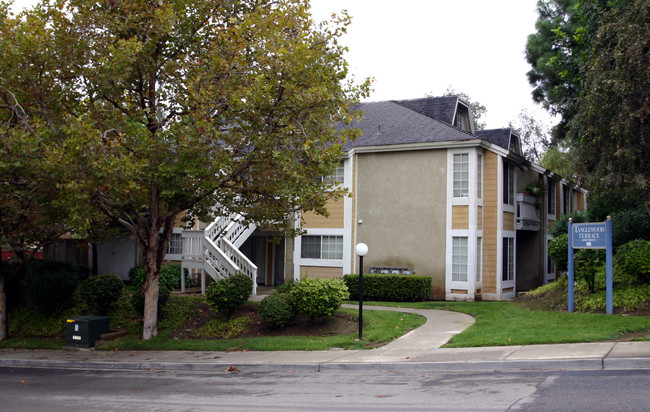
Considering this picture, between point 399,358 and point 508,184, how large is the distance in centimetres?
1297

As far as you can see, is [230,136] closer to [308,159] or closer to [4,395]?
[308,159]

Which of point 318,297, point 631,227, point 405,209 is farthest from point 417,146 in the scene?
point 318,297

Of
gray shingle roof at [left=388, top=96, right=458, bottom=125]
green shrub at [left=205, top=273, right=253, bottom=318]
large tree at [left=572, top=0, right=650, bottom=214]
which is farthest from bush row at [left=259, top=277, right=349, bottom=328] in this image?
gray shingle roof at [left=388, top=96, right=458, bottom=125]

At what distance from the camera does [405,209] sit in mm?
21672

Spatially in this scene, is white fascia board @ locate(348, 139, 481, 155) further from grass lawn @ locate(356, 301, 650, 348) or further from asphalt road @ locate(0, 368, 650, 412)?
asphalt road @ locate(0, 368, 650, 412)

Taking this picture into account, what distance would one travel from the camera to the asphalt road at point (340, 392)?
7512mm

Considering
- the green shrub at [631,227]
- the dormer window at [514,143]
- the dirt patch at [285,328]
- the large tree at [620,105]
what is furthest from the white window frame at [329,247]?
the large tree at [620,105]

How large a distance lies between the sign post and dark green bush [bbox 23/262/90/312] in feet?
45.6

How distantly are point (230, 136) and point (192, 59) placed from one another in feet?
7.97

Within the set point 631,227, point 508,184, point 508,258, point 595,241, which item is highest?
point 508,184

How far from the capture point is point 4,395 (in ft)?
32.4

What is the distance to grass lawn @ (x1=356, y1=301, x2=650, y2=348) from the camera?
448 inches

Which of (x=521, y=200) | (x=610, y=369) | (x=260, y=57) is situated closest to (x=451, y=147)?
(x=521, y=200)

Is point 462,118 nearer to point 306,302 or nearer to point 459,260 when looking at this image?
point 459,260
